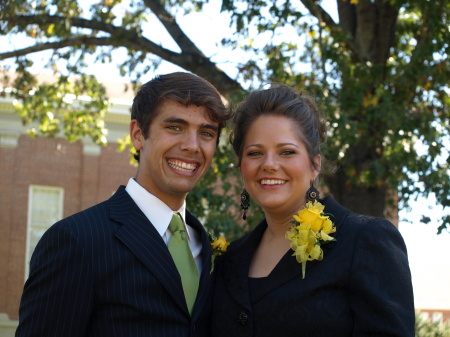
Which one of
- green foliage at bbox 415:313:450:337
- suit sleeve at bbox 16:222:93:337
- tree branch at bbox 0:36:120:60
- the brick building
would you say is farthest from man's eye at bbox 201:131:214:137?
the brick building

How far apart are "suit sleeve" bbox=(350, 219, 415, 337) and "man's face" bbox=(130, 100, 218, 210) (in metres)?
0.99

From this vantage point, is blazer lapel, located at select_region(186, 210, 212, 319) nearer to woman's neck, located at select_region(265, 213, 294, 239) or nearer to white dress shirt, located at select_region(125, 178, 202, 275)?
white dress shirt, located at select_region(125, 178, 202, 275)

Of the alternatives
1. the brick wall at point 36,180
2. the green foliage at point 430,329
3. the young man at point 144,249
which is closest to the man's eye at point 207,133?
the young man at point 144,249

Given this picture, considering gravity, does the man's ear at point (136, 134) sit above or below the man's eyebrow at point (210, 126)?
below

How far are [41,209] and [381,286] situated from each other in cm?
1963

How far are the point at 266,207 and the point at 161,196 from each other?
55cm

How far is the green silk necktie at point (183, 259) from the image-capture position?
3619 millimetres

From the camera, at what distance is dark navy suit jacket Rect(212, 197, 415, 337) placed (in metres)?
3.21

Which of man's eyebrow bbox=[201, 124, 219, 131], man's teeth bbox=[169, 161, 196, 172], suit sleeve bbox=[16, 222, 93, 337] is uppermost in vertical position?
man's eyebrow bbox=[201, 124, 219, 131]

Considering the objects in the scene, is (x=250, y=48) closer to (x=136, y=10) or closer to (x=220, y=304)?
(x=136, y=10)

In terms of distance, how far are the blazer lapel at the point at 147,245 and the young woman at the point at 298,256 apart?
1.19ft

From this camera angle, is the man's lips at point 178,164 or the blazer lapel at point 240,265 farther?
the man's lips at point 178,164

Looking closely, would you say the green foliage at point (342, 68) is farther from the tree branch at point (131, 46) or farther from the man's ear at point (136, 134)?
the man's ear at point (136, 134)

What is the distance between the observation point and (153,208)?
3754 mm
